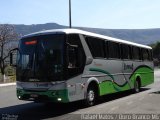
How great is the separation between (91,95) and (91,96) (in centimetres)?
5

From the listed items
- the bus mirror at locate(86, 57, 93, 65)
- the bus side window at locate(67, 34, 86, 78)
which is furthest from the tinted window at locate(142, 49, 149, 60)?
the bus side window at locate(67, 34, 86, 78)

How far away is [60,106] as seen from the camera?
15.3 metres

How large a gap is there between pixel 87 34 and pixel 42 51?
7.87 feet

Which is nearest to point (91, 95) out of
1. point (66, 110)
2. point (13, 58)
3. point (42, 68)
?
point (66, 110)

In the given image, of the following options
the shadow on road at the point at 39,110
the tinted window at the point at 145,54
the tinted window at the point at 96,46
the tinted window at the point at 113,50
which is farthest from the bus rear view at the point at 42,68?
the tinted window at the point at 145,54

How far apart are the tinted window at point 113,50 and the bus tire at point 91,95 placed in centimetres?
231

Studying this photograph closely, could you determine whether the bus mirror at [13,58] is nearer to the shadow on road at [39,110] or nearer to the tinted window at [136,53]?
the shadow on road at [39,110]

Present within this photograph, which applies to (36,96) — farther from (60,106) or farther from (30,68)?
(60,106)

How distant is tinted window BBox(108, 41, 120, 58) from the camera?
17.2 meters

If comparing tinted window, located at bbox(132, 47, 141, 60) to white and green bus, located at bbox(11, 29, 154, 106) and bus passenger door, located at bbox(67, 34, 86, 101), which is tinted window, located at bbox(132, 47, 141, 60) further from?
bus passenger door, located at bbox(67, 34, 86, 101)

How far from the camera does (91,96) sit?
1490 centimetres

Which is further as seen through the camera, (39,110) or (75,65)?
(39,110)

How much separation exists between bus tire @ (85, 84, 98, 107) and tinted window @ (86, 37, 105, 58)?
4.26 feet

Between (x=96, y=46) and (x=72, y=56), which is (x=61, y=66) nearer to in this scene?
(x=72, y=56)
